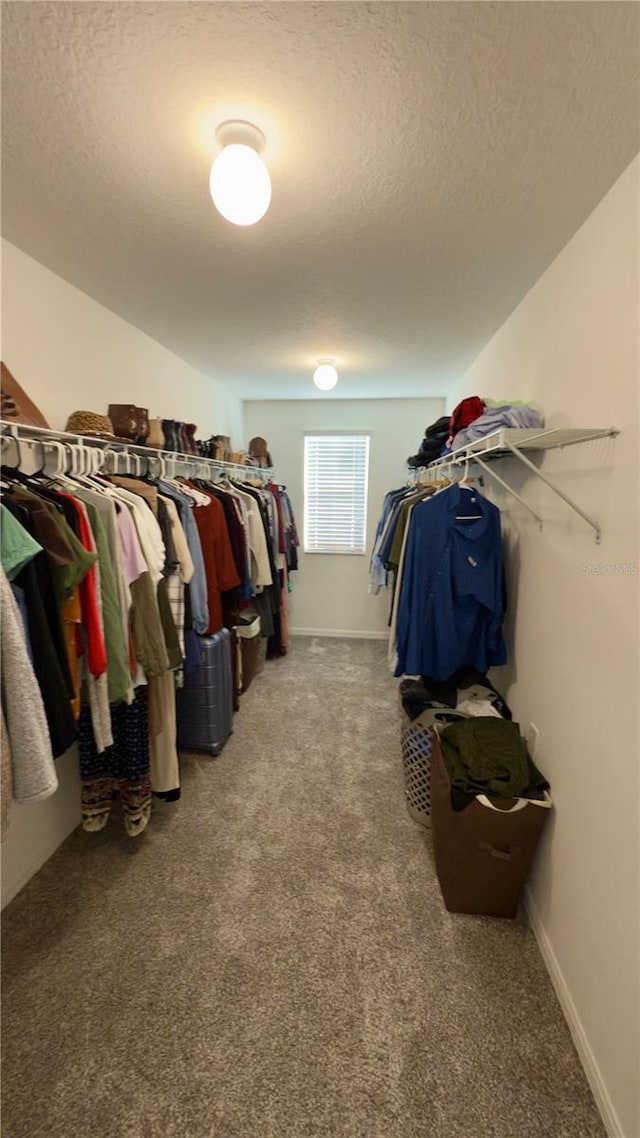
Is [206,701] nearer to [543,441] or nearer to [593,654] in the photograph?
[593,654]

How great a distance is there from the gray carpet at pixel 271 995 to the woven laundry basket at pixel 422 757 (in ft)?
0.36

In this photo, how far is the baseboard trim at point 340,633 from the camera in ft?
14.8

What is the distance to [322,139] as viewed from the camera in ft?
3.46

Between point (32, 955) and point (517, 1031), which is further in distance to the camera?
point (32, 955)

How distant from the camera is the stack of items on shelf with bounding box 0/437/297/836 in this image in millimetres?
1032

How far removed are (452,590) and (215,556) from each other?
1.24m

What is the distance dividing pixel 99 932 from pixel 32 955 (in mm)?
198

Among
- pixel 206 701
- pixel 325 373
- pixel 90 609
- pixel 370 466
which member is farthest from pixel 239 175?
pixel 370 466

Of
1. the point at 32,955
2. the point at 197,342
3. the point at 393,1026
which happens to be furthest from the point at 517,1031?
the point at 197,342

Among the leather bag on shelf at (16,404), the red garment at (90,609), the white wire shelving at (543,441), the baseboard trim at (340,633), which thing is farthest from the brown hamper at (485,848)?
the baseboard trim at (340,633)

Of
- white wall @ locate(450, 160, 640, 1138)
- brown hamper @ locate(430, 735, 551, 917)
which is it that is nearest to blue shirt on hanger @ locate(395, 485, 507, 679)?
white wall @ locate(450, 160, 640, 1138)

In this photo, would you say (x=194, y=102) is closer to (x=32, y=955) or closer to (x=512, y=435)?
(x=512, y=435)

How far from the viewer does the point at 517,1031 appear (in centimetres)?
123

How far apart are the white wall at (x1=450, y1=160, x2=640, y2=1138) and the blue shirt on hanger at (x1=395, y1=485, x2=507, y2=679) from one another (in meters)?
0.20
